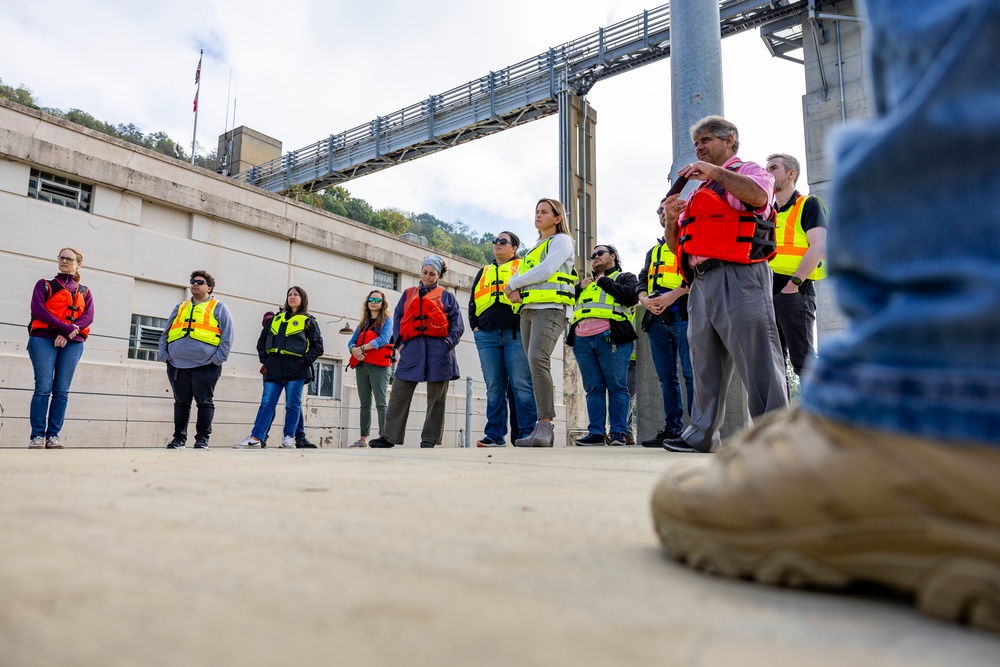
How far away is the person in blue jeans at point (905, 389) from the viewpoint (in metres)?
0.62

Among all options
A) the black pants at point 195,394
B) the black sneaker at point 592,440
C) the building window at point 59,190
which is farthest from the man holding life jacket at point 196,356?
the building window at point 59,190

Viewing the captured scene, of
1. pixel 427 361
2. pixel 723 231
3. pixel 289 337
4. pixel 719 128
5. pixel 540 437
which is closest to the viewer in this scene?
pixel 723 231

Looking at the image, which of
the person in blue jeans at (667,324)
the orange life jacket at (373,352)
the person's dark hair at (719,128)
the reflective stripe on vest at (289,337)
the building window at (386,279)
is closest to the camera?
the person's dark hair at (719,128)

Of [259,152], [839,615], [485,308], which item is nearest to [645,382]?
[485,308]

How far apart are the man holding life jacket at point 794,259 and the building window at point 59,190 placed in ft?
27.0

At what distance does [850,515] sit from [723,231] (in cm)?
271

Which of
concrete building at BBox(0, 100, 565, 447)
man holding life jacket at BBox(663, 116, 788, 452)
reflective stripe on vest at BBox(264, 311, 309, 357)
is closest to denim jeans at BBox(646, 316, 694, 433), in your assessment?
man holding life jacket at BBox(663, 116, 788, 452)

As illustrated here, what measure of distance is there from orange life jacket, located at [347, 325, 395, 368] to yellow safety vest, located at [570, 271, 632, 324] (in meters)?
2.56

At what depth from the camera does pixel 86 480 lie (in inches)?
63.9

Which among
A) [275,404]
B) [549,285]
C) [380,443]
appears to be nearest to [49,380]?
[275,404]

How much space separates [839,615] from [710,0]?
5358mm

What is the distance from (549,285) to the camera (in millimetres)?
4914

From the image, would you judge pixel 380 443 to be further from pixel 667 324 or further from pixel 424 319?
pixel 667 324

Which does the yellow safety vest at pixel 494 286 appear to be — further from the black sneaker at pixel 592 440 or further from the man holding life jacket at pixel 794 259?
the man holding life jacket at pixel 794 259
